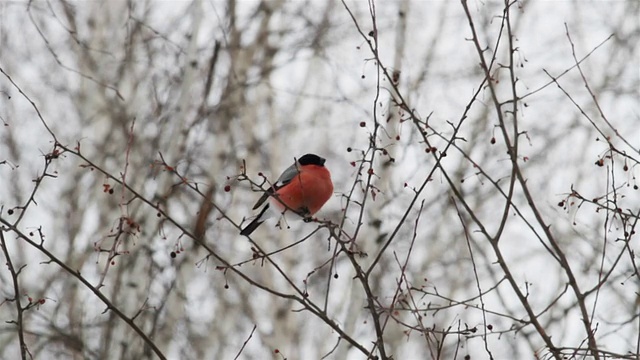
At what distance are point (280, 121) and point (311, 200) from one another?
4761mm

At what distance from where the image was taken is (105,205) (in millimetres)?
6938

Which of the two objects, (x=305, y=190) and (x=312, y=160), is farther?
(x=312, y=160)

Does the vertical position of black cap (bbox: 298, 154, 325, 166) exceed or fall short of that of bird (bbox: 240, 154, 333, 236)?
it exceeds it

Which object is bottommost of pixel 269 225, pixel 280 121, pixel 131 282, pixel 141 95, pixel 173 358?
pixel 131 282

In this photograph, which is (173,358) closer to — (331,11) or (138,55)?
(138,55)

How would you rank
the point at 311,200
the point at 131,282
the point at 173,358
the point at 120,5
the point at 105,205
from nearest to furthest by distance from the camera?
the point at 311,200 < the point at 131,282 < the point at 105,205 < the point at 120,5 < the point at 173,358

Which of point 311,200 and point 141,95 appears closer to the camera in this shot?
point 311,200

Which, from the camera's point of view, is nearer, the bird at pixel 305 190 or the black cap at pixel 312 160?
the bird at pixel 305 190

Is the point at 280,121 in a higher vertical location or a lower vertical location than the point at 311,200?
higher

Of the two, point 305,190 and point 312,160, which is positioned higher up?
point 312,160

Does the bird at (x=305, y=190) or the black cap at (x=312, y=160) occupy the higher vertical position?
the black cap at (x=312, y=160)

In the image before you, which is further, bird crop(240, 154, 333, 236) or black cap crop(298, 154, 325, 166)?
black cap crop(298, 154, 325, 166)

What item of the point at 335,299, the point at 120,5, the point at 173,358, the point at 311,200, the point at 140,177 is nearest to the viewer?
the point at 311,200

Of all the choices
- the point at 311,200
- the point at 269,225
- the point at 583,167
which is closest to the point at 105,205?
the point at 269,225
